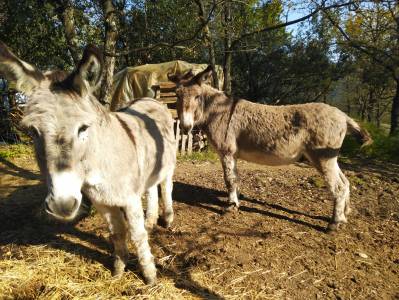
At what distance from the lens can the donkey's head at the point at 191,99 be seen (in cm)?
479

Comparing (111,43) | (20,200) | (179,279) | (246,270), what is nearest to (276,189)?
(246,270)

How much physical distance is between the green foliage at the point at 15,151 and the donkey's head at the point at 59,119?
6.84 meters

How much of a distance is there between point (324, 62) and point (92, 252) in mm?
16974

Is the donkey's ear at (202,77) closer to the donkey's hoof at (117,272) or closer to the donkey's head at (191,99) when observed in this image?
the donkey's head at (191,99)

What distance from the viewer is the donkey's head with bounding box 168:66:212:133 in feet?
15.7

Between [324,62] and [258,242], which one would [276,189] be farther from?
[324,62]

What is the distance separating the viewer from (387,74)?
50.1 feet

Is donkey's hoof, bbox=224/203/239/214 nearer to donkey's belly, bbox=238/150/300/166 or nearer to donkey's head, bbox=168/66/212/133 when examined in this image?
donkey's belly, bbox=238/150/300/166

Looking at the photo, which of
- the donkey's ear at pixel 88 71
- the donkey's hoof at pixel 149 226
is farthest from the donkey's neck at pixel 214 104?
the donkey's ear at pixel 88 71

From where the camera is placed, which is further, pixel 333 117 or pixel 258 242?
pixel 333 117

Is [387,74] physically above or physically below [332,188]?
above

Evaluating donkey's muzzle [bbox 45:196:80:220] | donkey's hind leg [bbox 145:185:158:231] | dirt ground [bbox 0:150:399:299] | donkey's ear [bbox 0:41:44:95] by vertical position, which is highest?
donkey's ear [bbox 0:41:44:95]

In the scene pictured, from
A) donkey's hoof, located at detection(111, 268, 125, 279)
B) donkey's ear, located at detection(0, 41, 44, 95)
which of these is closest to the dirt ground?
donkey's hoof, located at detection(111, 268, 125, 279)

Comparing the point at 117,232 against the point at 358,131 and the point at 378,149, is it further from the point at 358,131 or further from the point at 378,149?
the point at 378,149
